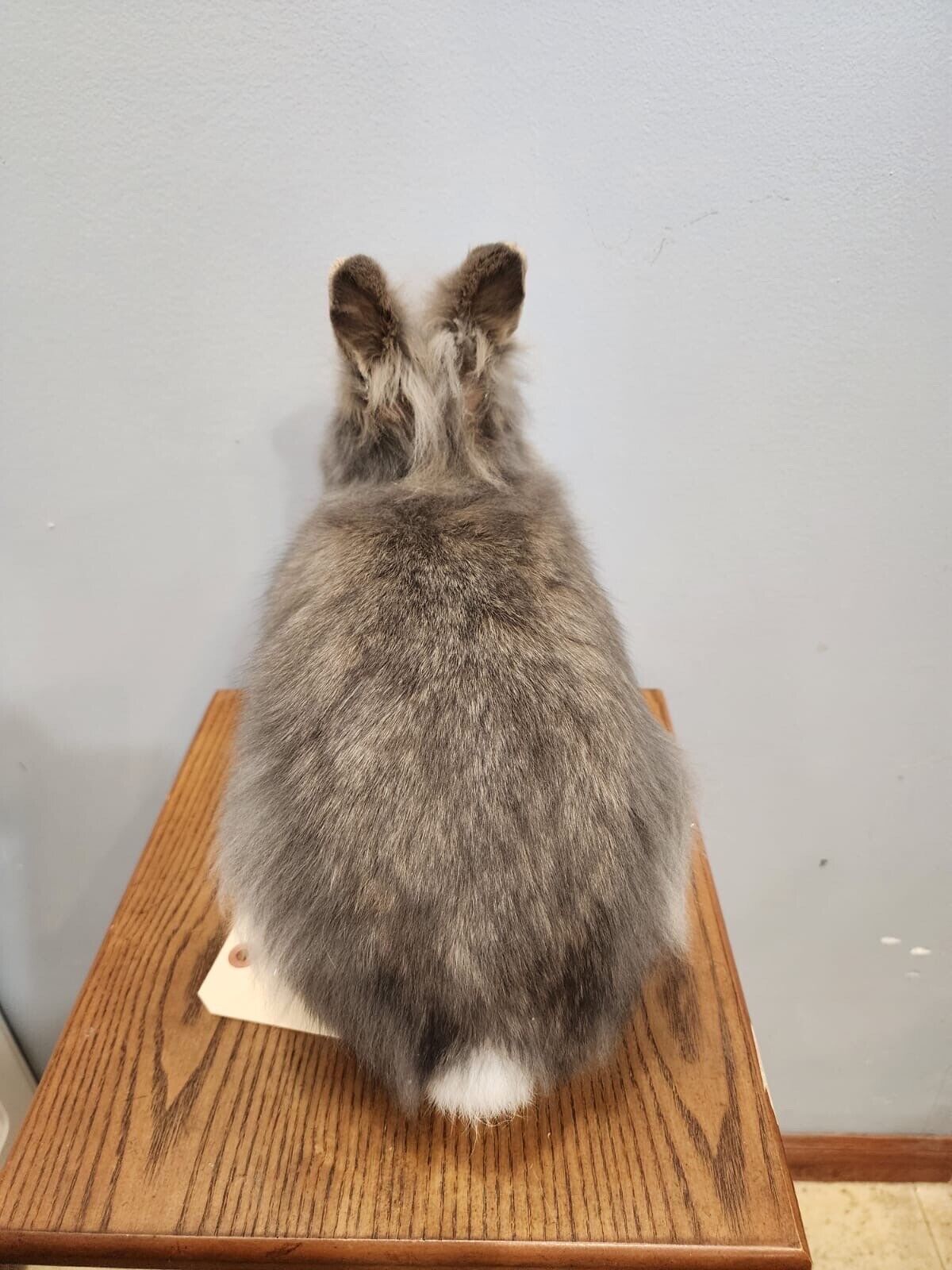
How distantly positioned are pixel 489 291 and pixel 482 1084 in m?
0.47

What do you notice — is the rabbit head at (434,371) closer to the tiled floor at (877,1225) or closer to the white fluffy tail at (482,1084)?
the white fluffy tail at (482,1084)

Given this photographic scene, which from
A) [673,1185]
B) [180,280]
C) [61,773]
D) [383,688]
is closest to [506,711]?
[383,688]

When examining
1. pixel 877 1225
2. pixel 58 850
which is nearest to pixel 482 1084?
pixel 58 850

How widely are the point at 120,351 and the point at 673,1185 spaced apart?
2.50 feet

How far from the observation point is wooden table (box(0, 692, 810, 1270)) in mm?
451

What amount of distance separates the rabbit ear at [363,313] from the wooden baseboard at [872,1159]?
116 cm

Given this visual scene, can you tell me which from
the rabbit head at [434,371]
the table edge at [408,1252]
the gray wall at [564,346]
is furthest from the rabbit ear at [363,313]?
the table edge at [408,1252]

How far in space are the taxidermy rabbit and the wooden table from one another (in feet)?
0.17

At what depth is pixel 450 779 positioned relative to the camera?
0.41 m

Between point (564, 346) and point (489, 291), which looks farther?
point (564, 346)

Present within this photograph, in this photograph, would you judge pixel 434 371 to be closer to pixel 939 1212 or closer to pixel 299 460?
pixel 299 460

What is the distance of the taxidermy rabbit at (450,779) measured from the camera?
1.35 feet

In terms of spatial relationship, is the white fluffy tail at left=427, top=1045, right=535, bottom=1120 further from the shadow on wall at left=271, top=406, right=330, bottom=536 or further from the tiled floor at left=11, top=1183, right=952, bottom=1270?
the tiled floor at left=11, top=1183, right=952, bottom=1270

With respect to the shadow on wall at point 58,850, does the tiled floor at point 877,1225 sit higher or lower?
lower
